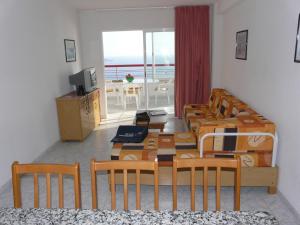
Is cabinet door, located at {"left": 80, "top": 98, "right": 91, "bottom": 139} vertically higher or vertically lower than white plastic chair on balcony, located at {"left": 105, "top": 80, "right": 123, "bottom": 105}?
lower

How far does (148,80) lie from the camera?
6332 millimetres

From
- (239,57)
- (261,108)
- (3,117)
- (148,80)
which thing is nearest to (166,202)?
(261,108)

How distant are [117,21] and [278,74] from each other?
12.7 feet

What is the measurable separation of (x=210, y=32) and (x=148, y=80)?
1.67m

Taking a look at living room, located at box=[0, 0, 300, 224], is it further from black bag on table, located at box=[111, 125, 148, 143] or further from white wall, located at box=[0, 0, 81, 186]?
black bag on table, located at box=[111, 125, 148, 143]

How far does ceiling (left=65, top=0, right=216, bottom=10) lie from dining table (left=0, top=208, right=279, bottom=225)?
14.2ft

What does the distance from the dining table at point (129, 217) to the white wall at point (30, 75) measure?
82.7 inches

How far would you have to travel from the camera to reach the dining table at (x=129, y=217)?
3.86ft

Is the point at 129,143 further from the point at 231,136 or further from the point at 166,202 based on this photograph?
the point at 231,136

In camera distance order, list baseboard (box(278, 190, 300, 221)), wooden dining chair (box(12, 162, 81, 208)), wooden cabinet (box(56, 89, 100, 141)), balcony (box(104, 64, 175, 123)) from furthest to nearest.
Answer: balcony (box(104, 64, 175, 123)) → wooden cabinet (box(56, 89, 100, 141)) → baseboard (box(278, 190, 300, 221)) → wooden dining chair (box(12, 162, 81, 208))

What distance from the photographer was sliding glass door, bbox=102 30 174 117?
6000 mm

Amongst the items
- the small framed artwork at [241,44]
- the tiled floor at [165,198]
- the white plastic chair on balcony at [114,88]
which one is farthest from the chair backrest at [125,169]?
the white plastic chair on balcony at [114,88]

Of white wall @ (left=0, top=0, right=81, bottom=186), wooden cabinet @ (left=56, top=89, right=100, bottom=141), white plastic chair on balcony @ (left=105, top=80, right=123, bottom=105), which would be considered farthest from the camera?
white plastic chair on balcony @ (left=105, top=80, right=123, bottom=105)

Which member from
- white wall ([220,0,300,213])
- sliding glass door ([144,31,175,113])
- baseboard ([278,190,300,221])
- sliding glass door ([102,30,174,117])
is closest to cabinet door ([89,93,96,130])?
sliding glass door ([102,30,174,117])
